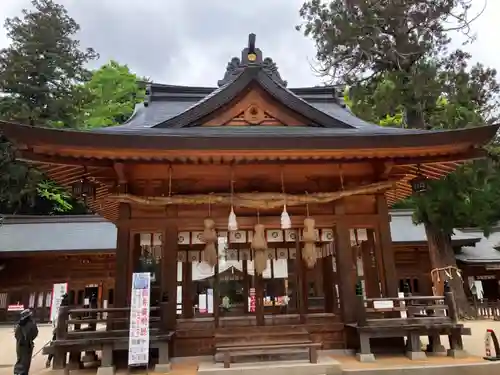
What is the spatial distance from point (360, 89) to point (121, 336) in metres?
15.9

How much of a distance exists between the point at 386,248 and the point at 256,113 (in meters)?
4.10

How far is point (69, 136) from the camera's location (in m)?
6.48

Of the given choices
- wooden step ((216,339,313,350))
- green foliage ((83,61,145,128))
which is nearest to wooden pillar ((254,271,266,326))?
wooden step ((216,339,313,350))

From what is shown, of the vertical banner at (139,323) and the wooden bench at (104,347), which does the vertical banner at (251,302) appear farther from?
the vertical banner at (139,323)

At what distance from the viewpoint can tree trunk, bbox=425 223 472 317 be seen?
16062mm

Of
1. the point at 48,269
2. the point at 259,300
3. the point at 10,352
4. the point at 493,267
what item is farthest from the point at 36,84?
the point at 493,267

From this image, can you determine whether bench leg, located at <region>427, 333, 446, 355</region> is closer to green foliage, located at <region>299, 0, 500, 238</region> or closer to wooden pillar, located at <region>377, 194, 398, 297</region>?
wooden pillar, located at <region>377, 194, 398, 297</region>

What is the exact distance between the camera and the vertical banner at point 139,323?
6324 millimetres

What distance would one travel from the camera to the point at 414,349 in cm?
727

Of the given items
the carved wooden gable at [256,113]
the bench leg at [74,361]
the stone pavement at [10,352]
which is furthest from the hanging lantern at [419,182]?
the stone pavement at [10,352]

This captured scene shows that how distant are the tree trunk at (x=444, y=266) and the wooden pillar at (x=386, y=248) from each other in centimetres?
946

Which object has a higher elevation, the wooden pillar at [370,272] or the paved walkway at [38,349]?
the wooden pillar at [370,272]

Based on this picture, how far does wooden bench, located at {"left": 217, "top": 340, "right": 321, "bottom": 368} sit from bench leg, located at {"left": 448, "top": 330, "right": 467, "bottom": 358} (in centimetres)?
277

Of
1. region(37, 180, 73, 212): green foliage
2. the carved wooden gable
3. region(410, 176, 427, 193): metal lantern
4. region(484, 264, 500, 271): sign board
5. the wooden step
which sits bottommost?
the wooden step
